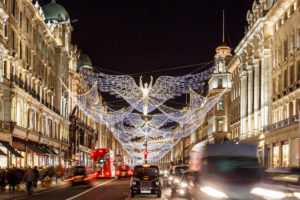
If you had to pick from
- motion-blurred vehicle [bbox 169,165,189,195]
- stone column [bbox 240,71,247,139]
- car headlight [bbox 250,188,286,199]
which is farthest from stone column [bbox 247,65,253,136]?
car headlight [bbox 250,188,286,199]

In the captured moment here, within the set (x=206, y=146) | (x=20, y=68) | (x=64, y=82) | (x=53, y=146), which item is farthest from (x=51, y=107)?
(x=206, y=146)

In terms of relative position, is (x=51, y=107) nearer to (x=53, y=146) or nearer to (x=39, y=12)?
(x=53, y=146)

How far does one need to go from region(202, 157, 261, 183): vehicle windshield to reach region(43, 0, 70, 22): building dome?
Answer: 64217 millimetres

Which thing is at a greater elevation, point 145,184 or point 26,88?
point 26,88

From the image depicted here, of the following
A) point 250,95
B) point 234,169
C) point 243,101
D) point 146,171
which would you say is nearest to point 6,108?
point 146,171

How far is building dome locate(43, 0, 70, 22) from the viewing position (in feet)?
267

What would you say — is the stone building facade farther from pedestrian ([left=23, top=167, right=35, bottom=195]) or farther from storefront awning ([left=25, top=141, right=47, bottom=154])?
storefront awning ([left=25, top=141, right=47, bottom=154])

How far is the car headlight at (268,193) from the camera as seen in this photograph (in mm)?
16031

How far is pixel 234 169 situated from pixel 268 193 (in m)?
2.84

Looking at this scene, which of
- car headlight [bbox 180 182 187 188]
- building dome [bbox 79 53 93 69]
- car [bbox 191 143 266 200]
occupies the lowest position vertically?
car headlight [bbox 180 182 187 188]

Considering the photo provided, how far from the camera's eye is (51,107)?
68.9m

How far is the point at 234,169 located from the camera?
2031cm

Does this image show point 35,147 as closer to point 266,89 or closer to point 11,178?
point 11,178

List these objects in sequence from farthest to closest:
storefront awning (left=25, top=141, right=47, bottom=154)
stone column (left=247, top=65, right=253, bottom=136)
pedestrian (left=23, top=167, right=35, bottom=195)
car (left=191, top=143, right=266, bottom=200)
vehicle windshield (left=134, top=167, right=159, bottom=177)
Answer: stone column (left=247, top=65, right=253, bottom=136)
storefront awning (left=25, top=141, right=47, bottom=154)
pedestrian (left=23, top=167, right=35, bottom=195)
vehicle windshield (left=134, top=167, right=159, bottom=177)
car (left=191, top=143, right=266, bottom=200)
